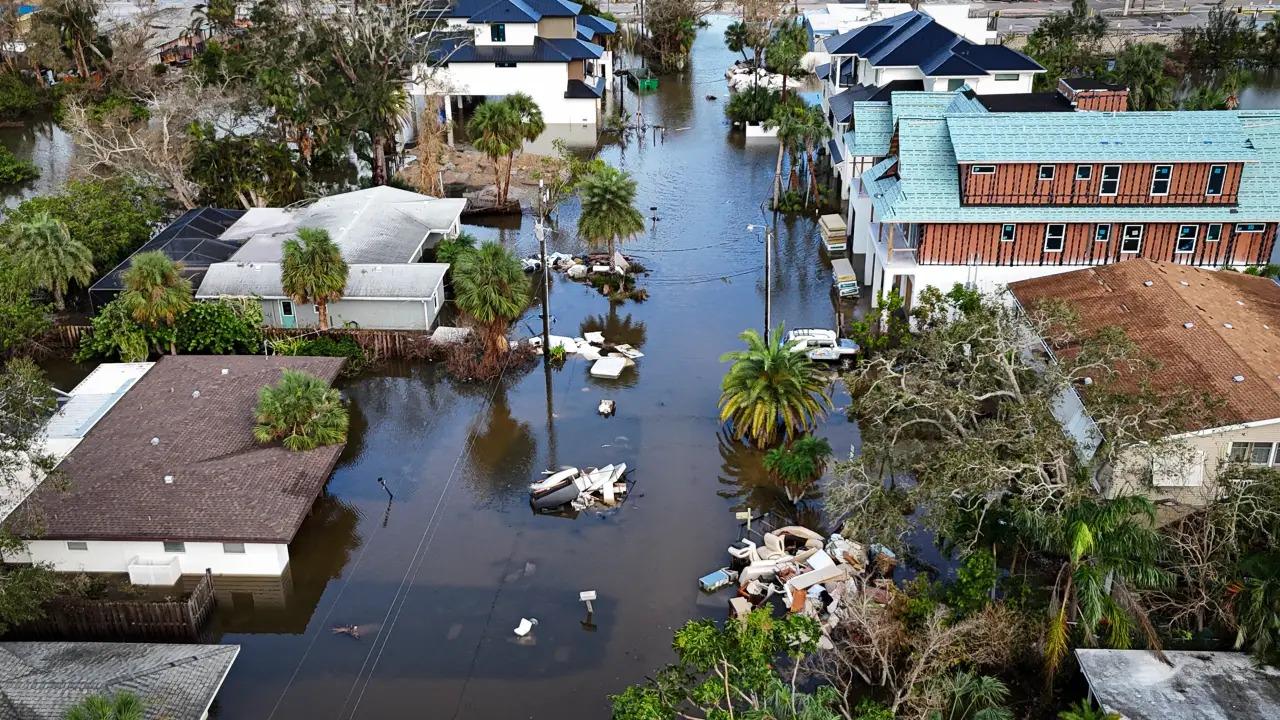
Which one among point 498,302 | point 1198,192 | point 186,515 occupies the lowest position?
point 186,515

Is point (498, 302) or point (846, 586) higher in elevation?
point (498, 302)

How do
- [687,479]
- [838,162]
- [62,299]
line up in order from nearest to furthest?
1. [687,479]
2. [62,299]
3. [838,162]

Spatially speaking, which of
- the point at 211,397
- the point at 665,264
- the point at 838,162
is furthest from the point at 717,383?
the point at 838,162

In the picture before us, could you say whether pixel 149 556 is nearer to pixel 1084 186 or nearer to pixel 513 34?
pixel 1084 186

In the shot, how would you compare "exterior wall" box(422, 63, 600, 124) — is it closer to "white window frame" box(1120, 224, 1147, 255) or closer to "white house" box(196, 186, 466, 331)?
"white house" box(196, 186, 466, 331)

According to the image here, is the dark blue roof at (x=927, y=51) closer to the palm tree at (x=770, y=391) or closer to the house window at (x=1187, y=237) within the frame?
the house window at (x=1187, y=237)

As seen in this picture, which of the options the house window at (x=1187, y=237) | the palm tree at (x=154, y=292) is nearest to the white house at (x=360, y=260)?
the palm tree at (x=154, y=292)

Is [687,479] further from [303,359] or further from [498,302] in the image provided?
[303,359]

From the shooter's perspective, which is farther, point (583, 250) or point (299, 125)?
point (299, 125)
